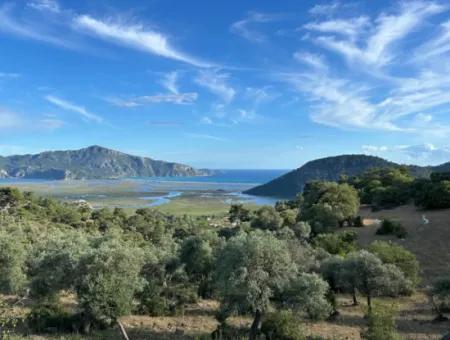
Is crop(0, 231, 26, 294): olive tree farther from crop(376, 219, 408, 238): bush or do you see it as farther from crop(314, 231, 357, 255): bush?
crop(376, 219, 408, 238): bush

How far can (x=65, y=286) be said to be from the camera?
2052 cm

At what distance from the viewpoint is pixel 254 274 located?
1759cm

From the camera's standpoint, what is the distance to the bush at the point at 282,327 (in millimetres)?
17406

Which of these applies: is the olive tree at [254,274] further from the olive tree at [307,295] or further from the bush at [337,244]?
the bush at [337,244]

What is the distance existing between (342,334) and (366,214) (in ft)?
144

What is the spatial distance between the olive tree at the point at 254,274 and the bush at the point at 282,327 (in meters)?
0.51

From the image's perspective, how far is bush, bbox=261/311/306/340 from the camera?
57.1ft

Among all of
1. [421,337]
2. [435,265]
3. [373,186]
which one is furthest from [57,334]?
[373,186]

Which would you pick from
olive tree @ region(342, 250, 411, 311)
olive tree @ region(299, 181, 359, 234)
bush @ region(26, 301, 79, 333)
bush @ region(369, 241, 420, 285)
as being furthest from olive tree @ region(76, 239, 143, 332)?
olive tree @ region(299, 181, 359, 234)

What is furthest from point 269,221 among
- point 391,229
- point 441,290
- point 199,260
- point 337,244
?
point 441,290

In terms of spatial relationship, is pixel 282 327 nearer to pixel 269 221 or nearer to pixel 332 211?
pixel 332 211

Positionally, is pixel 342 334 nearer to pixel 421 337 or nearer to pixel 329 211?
pixel 421 337

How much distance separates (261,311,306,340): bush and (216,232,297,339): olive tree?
507mm

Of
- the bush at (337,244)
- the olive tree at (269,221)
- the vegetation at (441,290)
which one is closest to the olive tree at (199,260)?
the bush at (337,244)
